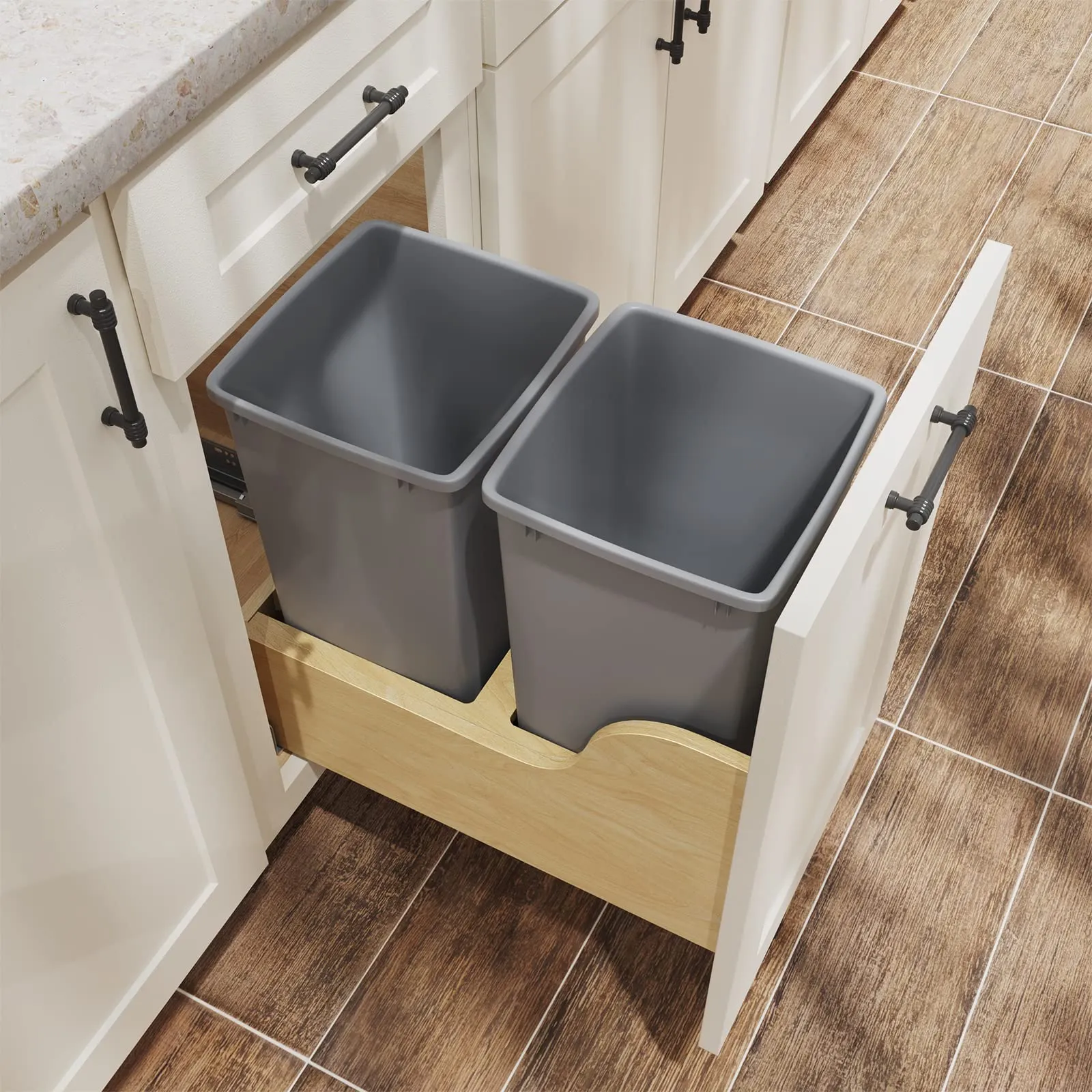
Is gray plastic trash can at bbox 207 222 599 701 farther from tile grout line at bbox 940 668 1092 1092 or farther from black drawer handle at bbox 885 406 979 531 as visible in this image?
tile grout line at bbox 940 668 1092 1092

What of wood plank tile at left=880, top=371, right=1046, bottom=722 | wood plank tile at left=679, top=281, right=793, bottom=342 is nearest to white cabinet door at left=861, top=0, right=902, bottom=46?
wood plank tile at left=679, top=281, right=793, bottom=342

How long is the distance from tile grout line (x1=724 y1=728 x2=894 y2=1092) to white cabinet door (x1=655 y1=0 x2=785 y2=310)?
0.71 metres

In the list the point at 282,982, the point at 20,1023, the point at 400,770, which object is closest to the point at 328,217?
the point at 400,770

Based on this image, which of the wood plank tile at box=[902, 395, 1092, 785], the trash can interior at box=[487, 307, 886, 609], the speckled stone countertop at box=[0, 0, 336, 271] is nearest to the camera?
the speckled stone countertop at box=[0, 0, 336, 271]

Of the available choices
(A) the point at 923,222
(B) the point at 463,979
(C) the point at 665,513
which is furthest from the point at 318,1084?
(A) the point at 923,222

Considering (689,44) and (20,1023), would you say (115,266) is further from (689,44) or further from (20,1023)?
(689,44)

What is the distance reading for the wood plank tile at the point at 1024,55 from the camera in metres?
2.45

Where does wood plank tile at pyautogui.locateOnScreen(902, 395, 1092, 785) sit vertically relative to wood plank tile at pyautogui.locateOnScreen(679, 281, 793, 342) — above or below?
below

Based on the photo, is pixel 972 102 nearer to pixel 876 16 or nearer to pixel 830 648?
pixel 876 16

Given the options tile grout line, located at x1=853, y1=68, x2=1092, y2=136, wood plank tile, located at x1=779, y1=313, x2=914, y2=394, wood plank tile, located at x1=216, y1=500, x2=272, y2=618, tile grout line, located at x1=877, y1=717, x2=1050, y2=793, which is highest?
wood plank tile, located at x1=216, y1=500, x2=272, y2=618

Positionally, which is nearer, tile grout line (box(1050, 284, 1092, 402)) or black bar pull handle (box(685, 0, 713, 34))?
black bar pull handle (box(685, 0, 713, 34))

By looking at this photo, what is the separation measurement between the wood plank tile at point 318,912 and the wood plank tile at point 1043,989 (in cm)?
60

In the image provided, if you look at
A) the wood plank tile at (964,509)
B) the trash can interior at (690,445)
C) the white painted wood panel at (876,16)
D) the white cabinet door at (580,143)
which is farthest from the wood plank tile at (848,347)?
the trash can interior at (690,445)

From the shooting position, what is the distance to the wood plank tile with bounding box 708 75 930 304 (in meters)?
2.10
